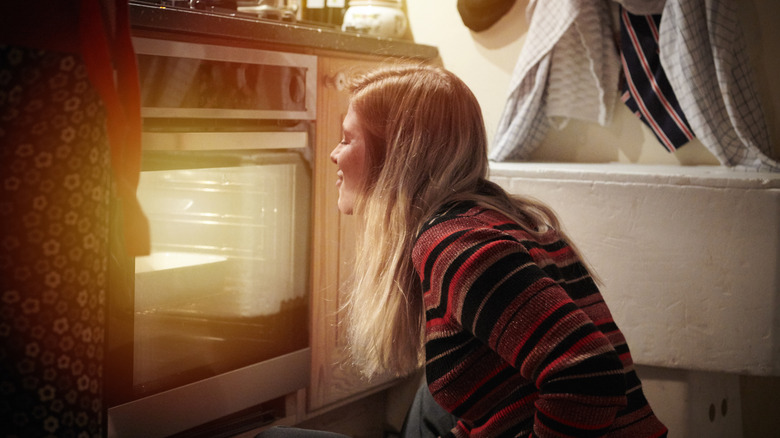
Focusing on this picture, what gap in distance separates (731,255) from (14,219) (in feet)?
4.25

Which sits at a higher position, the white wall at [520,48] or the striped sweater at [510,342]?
the white wall at [520,48]

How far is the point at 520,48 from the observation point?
1971mm

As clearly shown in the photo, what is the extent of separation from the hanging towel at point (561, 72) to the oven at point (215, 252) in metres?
0.59

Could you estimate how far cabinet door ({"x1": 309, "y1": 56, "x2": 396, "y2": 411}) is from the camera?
160 cm

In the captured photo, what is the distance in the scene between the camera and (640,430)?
36.4 inches

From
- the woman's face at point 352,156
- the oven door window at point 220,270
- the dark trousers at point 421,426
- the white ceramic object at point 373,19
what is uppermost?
the white ceramic object at point 373,19

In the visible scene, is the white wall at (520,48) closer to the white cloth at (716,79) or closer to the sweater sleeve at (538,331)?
the white cloth at (716,79)

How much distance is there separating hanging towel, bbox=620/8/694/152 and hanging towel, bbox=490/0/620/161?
1.8 inches

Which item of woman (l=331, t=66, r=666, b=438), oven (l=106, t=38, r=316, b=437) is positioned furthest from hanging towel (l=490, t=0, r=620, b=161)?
woman (l=331, t=66, r=666, b=438)

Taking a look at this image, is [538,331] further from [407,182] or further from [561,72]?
[561,72]

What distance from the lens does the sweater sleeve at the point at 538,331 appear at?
760 mm

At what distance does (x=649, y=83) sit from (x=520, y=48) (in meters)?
0.39

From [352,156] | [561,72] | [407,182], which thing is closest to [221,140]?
[352,156]

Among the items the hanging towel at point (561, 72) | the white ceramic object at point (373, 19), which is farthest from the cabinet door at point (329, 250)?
the hanging towel at point (561, 72)
